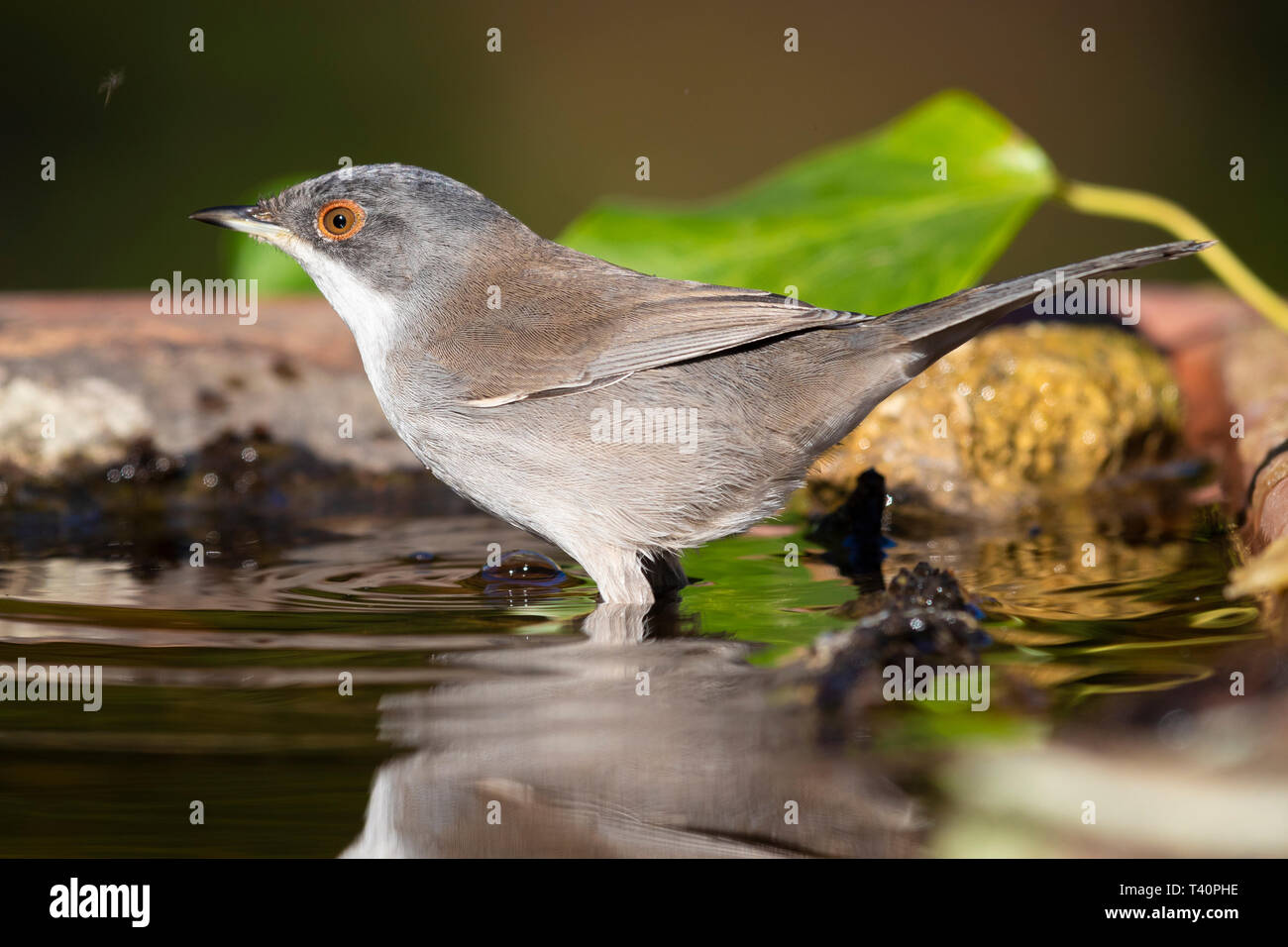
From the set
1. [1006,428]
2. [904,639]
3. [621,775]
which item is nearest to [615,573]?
[904,639]

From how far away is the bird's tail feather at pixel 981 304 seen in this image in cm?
359

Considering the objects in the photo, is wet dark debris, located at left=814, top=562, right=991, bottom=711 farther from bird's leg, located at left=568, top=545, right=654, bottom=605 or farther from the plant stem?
the plant stem

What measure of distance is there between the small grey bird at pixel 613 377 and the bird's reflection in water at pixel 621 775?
0.93 meters

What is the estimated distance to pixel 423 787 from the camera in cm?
230

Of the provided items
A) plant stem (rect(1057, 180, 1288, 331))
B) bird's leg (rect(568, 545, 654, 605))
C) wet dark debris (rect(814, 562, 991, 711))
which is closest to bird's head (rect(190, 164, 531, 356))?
bird's leg (rect(568, 545, 654, 605))

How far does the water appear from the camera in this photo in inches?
84.6

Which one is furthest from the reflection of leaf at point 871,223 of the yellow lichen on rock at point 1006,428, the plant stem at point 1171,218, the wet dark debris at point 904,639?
the wet dark debris at point 904,639

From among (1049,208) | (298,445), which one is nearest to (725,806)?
(298,445)

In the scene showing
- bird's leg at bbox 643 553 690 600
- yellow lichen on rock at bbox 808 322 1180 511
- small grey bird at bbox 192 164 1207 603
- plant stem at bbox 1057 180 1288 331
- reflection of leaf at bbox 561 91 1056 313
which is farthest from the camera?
yellow lichen on rock at bbox 808 322 1180 511

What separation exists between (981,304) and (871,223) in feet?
3.50

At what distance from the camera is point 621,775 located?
7.57ft

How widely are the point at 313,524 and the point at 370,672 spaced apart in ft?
6.77

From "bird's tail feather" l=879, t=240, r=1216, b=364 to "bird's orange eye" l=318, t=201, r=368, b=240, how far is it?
5.61 feet

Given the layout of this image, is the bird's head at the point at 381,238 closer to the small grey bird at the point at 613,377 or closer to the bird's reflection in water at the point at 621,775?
the small grey bird at the point at 613,377
